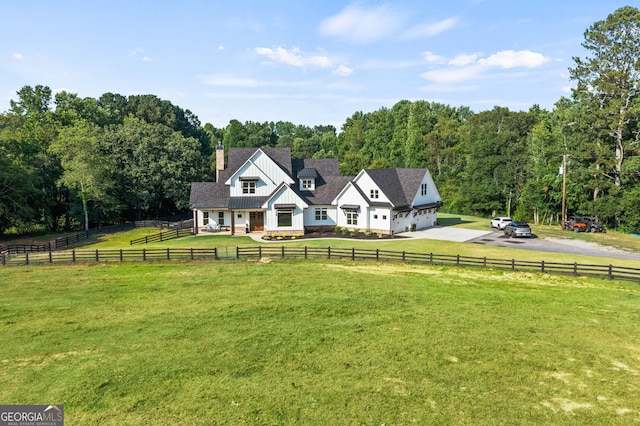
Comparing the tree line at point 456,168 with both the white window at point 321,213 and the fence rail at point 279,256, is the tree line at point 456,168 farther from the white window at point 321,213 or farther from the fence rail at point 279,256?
the white window at point 321,213

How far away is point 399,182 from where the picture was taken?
4719 cm

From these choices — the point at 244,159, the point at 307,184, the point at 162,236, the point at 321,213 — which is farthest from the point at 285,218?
the point at 162,236

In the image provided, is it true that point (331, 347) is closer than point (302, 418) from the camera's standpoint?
No

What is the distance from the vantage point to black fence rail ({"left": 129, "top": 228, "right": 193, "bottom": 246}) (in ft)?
128

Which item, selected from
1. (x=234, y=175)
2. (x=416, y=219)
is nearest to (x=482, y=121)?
(x=416, y=219)

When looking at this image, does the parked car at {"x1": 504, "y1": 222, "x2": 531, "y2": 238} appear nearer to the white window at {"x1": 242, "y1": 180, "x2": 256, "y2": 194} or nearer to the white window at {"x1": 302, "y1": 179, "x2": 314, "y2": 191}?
the white window at {"x1": 302, "y1": 179, "x2": 314, "y2": 191}

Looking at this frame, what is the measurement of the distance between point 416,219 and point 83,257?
33105 millimetres

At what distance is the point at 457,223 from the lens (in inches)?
2050

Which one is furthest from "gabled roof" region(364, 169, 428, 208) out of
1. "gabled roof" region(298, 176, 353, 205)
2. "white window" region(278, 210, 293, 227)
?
"white window" region(278, 210, 293, 227)

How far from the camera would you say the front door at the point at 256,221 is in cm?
4325

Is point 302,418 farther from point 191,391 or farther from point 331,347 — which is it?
point 331,347

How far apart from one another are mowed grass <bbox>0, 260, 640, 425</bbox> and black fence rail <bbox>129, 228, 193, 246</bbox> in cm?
1576

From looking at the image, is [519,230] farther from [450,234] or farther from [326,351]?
[326,351]

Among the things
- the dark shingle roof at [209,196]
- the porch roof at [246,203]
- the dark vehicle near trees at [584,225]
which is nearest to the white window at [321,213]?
the porch roof at [246,203]
